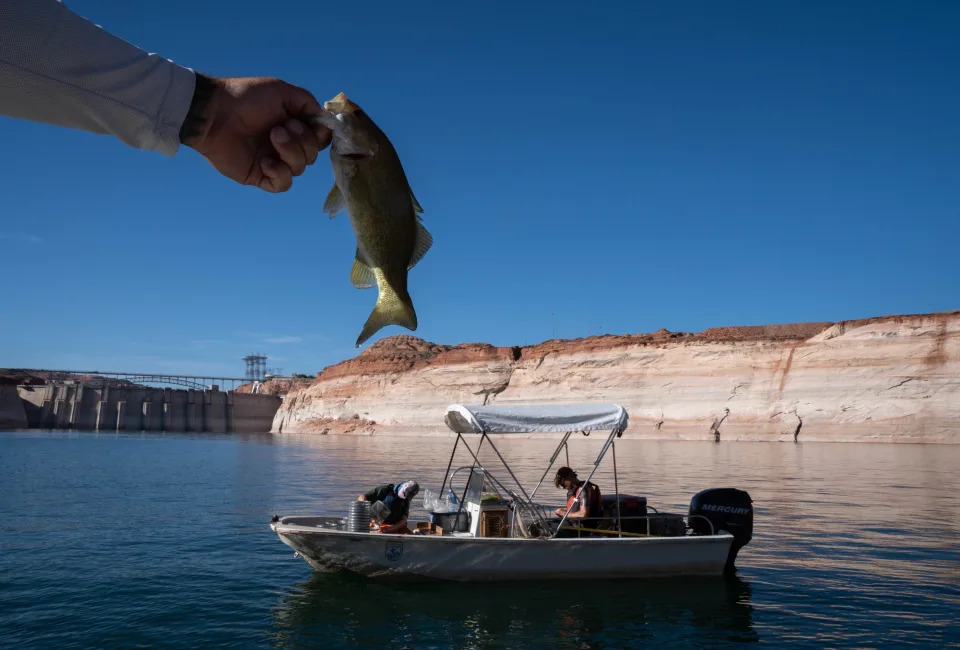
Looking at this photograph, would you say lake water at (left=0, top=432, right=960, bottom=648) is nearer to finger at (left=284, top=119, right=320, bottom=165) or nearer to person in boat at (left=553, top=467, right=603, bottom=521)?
person in boat at (left=553, top=467, right=603, bottom=521)

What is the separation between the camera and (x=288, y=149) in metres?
1.83

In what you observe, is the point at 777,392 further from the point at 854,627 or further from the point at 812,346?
the point at 854,627

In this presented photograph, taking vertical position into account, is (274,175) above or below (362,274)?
above

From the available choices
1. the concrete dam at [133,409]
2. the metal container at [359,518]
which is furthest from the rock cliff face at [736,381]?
the metal container at [359,518]

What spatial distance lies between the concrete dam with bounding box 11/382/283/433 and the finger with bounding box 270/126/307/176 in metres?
121

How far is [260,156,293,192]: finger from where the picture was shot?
1.87 meters

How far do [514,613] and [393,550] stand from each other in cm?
207

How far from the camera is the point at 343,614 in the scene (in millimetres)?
9562

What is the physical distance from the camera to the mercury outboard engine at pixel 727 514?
1150 cm

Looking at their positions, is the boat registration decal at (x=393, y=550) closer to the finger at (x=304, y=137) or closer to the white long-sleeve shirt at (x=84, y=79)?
the finger at (x=304, y=137)

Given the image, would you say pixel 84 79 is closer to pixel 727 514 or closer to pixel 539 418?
pixel 539 418

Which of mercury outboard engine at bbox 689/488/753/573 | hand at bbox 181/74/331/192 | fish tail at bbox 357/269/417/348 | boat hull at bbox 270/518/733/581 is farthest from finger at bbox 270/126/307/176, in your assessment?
mercury outboard engine at bbox 689/488/753/573

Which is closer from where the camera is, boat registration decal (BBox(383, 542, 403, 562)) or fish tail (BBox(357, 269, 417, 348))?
fish tail (BBox(357, 269, 417, 348))

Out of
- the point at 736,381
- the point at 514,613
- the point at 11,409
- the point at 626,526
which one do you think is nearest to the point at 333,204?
the point at 514,613
